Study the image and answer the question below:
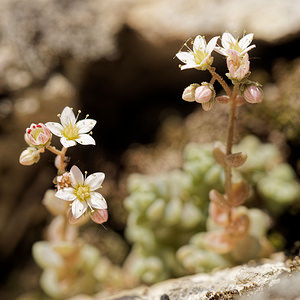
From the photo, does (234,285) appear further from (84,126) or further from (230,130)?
(84,126)

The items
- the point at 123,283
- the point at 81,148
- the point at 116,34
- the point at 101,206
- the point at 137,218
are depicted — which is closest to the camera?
the point at 101,206

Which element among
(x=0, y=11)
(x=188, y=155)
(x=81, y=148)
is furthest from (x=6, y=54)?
(x=188, y=155)

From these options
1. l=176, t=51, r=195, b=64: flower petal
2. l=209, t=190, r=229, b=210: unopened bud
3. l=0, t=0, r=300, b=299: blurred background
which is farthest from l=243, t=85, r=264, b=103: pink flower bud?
l=0, t=0, r=300, b=299: blurred background

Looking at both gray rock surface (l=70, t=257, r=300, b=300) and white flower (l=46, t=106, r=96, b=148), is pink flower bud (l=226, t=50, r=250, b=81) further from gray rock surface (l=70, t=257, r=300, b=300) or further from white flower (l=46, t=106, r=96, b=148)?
gray rock surface (l=70, t=257, r=300, b=300)

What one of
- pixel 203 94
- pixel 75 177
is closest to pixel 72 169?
pixel 75 177

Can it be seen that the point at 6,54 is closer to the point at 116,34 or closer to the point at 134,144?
the point at 116,34

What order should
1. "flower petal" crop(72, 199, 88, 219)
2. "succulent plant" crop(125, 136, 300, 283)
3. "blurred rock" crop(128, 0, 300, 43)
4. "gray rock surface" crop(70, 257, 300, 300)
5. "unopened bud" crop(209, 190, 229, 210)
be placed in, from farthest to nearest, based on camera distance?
"blurred rock" crop(128, 0, 300, 43)
"succulent plant" crop(125, 136, 300, 283)
"unopened bud" crop(209, 190, 229, 210)
"flower petal" crop(72, 199, 88, 219)
"gray rock surface" crop(70, 257, 300, 300)

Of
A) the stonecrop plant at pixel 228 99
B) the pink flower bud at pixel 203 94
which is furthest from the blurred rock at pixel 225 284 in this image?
the pink flower bud at pixel 203 94

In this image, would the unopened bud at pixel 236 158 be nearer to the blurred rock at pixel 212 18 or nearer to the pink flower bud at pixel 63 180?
the pink flower bud at pixel 63 180
